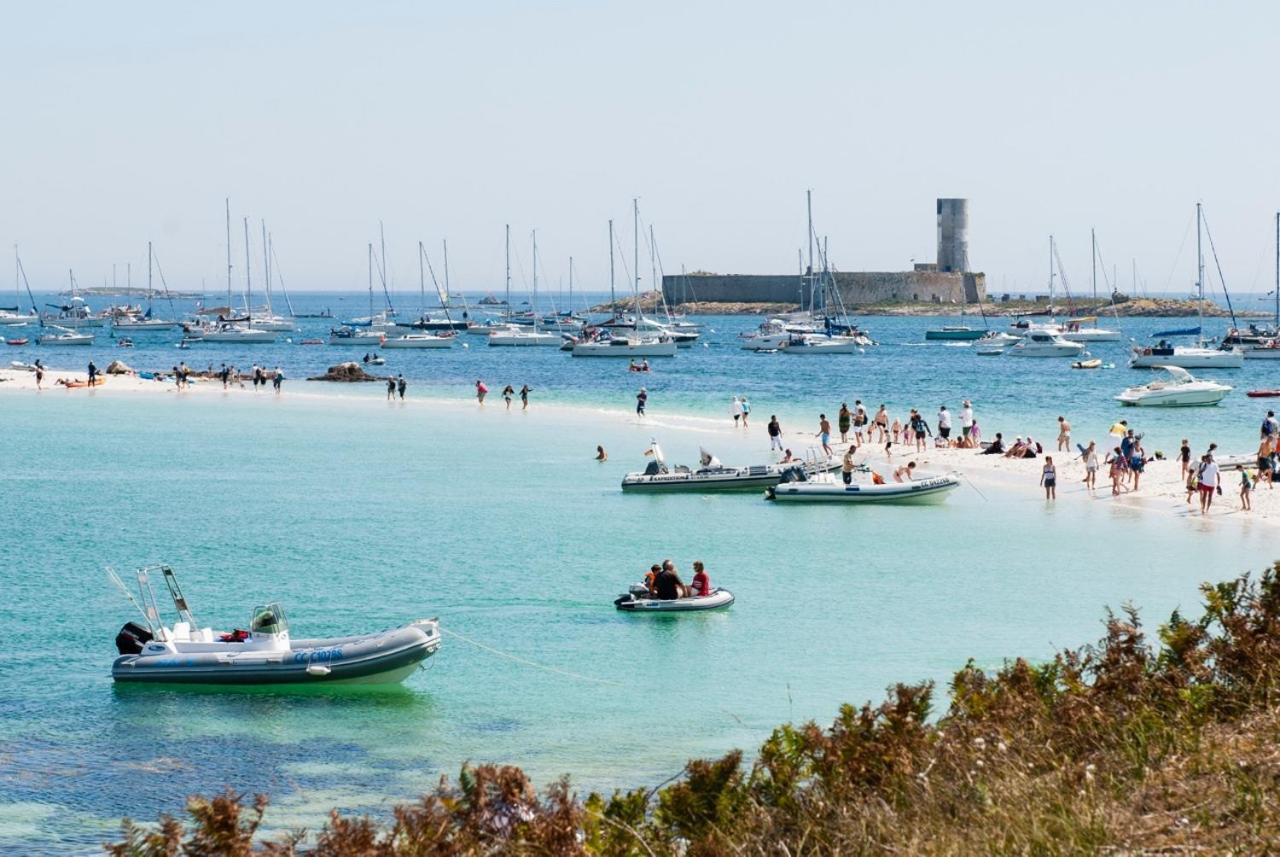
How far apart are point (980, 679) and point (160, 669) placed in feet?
38.5

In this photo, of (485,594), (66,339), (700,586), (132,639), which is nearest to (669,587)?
(700,586)

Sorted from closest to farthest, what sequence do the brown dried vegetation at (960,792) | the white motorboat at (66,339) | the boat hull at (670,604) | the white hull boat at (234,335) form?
the brown dried vegetation at (960,792) → the boat hull at (670,604) → the white motorboat at (66,339) → the white hull boat at (234,335)

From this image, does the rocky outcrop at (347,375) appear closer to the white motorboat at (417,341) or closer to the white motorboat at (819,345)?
the white motorboat at (417,341)

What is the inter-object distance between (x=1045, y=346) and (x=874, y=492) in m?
74.6

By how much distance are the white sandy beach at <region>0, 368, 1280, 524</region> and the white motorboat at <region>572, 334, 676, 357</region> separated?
110 ft

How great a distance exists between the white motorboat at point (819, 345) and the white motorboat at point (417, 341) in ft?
89.1

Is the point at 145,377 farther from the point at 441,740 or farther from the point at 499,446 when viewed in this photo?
the point at 441,740

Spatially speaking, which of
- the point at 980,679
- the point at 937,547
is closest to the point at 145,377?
the point at 937,547

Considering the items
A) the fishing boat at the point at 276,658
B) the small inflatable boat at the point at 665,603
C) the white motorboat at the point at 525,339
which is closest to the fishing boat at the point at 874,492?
the small inflatable boat at the point at 665,603

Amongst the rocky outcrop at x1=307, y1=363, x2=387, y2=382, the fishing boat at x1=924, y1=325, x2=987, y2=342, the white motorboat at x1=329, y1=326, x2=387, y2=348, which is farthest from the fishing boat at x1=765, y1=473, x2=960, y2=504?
the fishing boat at x1=924, y1=325, x2=987, y2=342

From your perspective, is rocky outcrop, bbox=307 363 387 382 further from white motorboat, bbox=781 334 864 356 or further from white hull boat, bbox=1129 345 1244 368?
white hull boat, bbox=1129 345 1244 368

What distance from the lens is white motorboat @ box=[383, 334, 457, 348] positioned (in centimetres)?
12169

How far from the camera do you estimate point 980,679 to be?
13.3 metres

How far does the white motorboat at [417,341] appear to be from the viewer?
12169cm
